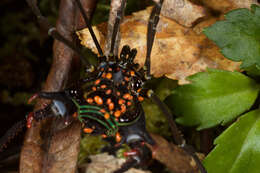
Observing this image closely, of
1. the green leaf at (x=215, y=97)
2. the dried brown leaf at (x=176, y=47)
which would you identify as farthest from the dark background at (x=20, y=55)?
the green leaf at (x=215, y=97)

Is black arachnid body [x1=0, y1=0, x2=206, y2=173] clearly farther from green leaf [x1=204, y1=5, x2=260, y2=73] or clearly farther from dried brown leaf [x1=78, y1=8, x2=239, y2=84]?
green leaf [x1=204, y1=5, x2=260, y2=73]

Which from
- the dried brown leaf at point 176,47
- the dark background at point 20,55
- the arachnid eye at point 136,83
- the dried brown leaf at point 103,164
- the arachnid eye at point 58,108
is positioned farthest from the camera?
the dark background at point 20,55

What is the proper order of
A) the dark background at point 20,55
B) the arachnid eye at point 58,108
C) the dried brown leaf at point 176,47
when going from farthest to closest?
the dark background at point 20,55 → the dried brown leaf at point 176,47 → the arachnid eye at point 58,108

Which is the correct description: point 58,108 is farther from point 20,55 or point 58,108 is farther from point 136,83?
point 20,55

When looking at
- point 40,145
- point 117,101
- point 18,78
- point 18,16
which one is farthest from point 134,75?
point 18,16

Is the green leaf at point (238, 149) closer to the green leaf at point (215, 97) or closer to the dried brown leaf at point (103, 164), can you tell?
the green leaf at point (215, 97)

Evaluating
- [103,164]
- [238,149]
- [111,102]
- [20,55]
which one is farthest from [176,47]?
[20,55]

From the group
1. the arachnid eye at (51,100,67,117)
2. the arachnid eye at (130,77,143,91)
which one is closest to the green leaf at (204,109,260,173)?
the arachnid eye at (130,77,143,91)
